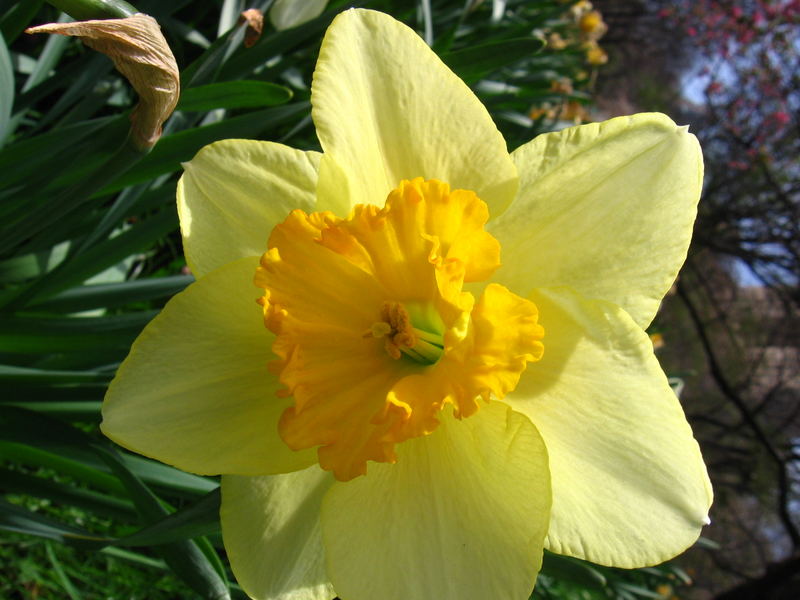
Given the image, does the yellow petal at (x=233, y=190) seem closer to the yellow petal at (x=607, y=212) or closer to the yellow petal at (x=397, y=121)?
the yellow petal at (x=397, y=121)

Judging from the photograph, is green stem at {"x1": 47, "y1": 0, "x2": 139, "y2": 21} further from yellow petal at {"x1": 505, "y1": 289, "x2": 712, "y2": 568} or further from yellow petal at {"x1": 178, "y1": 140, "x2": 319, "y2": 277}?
yellow petal at {"x1": 505, "y1": 289, "x2": 712, "y2": 568}

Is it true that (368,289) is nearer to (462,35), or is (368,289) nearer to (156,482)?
(156,482)

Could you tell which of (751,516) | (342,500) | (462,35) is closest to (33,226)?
(342,500)

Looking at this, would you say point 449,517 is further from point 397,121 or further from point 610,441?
point 397,121

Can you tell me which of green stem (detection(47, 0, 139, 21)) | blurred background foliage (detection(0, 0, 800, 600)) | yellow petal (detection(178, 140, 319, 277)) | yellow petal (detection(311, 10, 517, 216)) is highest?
green stem (detection(47, 0, 139, 21))

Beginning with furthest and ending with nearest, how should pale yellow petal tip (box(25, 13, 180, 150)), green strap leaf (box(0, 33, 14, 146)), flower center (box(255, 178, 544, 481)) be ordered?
1. green strap leaf (box(0, 33, 14, 146))
2. flower center (box(255, 178, 544, 481))
3. pale yellow petal tip (box(25, 13, 180, 150))

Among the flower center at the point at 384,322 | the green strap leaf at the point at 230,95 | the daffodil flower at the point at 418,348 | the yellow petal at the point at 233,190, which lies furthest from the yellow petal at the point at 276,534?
the green strap leaf at the point at 230,95

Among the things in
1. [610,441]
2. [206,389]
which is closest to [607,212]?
[610,441]

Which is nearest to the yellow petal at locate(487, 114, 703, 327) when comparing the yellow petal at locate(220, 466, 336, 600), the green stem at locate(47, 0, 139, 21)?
the yellow petal at locate(220, 466, 336, 600)

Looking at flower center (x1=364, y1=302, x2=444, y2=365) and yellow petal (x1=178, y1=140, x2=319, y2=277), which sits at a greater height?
yellow petal (x1=178, y1=140, x2=319, y2=277)
